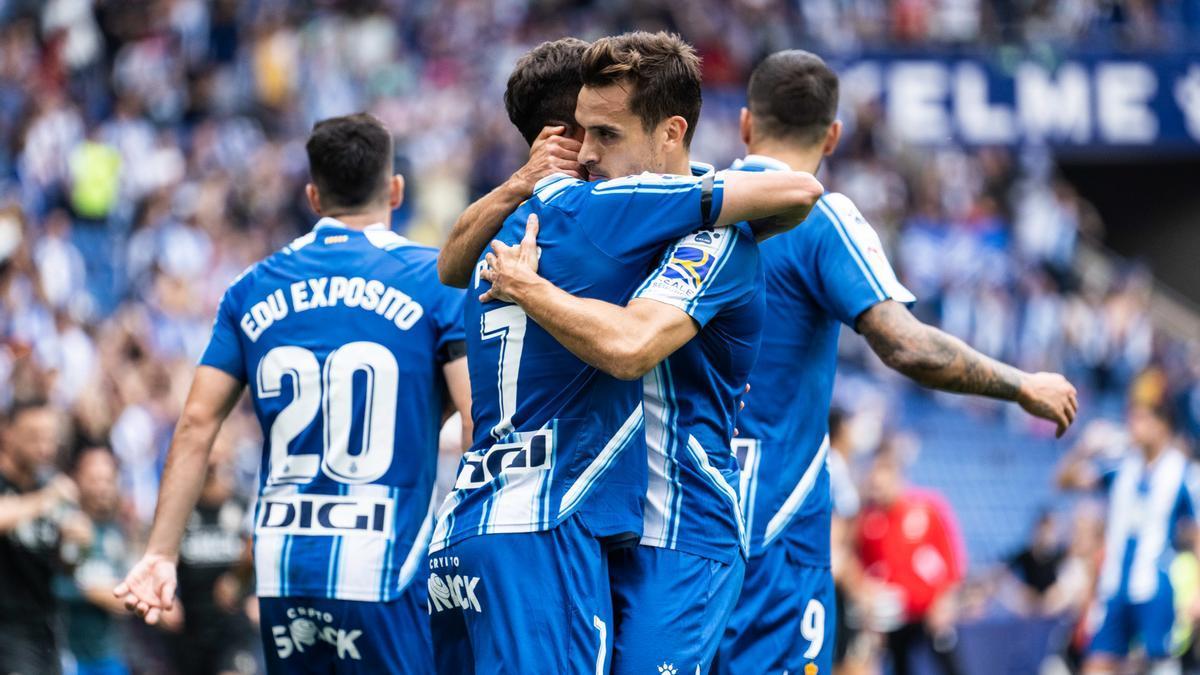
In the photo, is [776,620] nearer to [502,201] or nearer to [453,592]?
[453,592]

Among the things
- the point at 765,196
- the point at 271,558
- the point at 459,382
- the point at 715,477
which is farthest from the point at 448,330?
the point at 765,196

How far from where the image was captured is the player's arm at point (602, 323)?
4.19 m

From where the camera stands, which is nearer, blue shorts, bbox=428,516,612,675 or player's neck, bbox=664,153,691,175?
blue shorts, bbox=428,516,612,675

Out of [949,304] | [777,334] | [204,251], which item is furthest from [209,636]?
[949,304]

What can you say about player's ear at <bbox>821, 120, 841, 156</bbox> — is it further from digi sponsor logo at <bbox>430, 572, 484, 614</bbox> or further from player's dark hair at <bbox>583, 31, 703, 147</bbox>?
digi sponsor logo at <bbox>430, 572, 484, 614</bbox>

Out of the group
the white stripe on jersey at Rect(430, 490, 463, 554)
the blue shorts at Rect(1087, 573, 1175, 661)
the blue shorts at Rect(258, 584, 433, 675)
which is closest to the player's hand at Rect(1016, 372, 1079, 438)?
the white stripe on jersey at Rect(430, 490, 463, 554)

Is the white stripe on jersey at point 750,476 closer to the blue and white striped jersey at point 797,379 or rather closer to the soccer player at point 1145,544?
the blue and white striped jersey at point 797,379

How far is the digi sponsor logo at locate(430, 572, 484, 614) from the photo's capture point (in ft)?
14.3

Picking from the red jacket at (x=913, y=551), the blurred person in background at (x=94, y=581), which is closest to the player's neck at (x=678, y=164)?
the blurred person in background at (x=94, y=581)

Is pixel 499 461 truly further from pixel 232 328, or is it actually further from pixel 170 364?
pixel 170 364

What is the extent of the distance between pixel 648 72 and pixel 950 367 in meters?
1.62

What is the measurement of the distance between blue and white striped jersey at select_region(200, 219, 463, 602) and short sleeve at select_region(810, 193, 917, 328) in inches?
49.7

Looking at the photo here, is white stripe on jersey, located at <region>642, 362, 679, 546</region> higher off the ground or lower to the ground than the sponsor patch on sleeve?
lower

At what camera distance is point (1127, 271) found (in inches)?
1016
